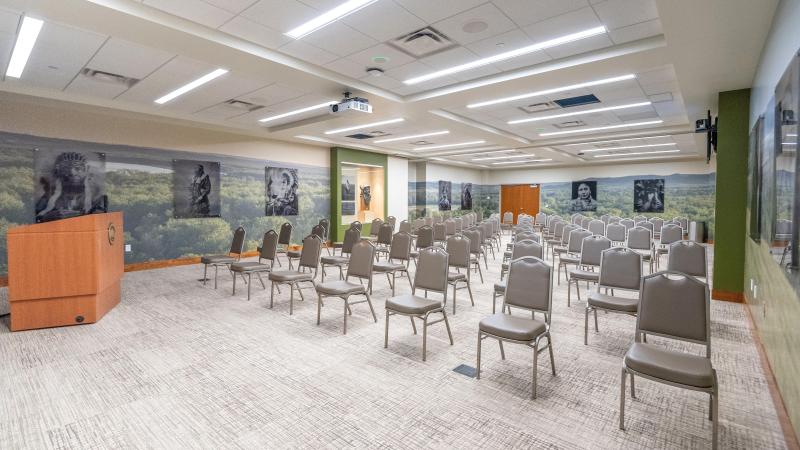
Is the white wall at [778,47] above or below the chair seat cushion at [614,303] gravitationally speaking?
above

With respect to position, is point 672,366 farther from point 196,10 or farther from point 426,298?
point 196,10

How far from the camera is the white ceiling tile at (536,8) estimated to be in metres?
3.83

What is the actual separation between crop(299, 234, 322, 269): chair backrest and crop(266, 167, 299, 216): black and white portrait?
238 inches

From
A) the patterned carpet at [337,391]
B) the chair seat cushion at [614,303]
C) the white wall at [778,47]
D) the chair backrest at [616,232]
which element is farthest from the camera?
the chair backrest at [616,232]

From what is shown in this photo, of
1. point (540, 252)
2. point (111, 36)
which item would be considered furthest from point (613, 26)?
point (111, 36)

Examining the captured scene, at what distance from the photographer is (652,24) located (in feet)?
14.0

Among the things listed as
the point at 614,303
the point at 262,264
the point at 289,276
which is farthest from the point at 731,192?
the point at 262,264

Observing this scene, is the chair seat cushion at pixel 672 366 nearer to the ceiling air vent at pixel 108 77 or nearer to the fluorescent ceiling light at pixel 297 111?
the fluorescent ceiling light at pixel 297 111

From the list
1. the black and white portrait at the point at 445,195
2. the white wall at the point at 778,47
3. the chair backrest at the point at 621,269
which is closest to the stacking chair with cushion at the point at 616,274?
the chair backrest at the point at 621,269

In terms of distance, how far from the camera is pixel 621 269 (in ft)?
14.3

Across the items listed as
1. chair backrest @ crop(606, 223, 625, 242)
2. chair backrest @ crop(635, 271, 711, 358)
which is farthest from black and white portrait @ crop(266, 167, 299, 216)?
chair backrest @ crop(635, 271, 711, 358)

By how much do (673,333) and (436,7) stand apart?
140 inches

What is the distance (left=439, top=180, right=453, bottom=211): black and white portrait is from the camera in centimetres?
1884

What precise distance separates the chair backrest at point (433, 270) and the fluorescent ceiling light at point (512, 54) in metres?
2.81
